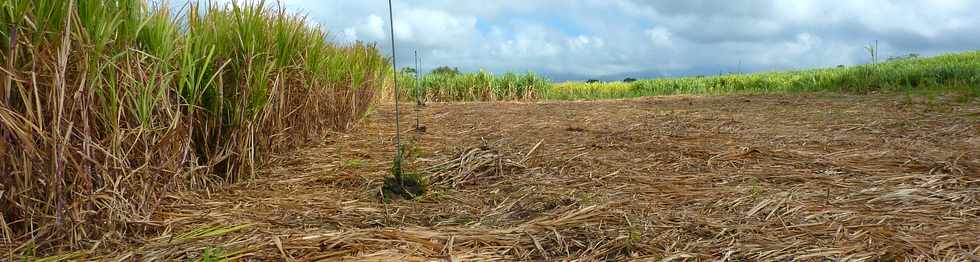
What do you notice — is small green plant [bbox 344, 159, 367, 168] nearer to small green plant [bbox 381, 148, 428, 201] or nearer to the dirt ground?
the dirt ground

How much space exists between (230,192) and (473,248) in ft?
4.00

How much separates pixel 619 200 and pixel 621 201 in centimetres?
2

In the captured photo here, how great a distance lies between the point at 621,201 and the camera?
2.00m

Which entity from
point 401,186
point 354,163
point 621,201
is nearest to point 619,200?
point 621,201

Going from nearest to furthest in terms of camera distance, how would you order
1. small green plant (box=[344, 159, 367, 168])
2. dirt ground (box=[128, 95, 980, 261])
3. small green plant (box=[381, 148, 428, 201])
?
dirt ground (box=[128, 95, 980, 261])
small green plant (box=[381, 148, 428, 201])
small green plant (box=[344, 159, 367, 168])

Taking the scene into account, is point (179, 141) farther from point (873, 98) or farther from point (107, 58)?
point (873, 98)

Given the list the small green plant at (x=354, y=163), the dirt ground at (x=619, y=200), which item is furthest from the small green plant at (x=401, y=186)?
the small green plant at (x=354, y=163)

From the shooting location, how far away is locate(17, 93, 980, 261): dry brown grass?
5.00 ft

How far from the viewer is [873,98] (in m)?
5.57

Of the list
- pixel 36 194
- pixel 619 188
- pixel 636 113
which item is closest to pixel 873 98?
pixel 636 113

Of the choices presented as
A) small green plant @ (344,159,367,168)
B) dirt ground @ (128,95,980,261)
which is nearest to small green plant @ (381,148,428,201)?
dirt ground @ (128,95,980,261)

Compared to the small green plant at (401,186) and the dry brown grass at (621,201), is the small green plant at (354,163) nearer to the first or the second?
the dry brown grass at (621,201)

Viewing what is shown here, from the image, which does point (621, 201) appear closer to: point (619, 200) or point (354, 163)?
point (619, 200)

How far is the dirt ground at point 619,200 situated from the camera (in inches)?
60.1
